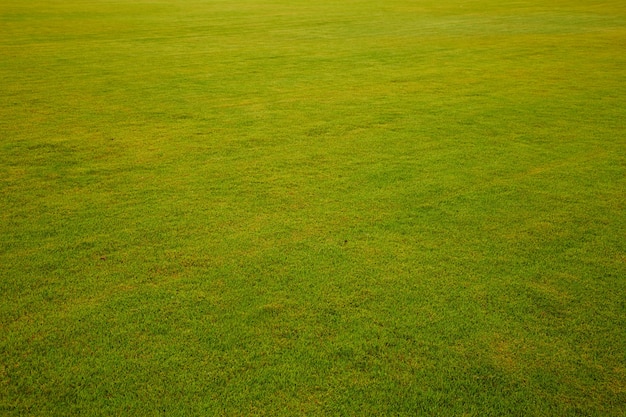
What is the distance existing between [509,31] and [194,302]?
1175 centimetres

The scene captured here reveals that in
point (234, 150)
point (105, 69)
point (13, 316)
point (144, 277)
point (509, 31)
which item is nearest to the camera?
point (13, 316)

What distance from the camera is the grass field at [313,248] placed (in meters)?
1.98

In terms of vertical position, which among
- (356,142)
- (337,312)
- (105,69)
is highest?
(105,69)

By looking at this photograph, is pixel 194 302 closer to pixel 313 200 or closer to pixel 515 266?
Result: pixel 313 200

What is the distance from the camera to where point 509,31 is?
1169cm

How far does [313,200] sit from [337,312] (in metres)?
1.23

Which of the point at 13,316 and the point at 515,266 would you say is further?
the point at 515,266

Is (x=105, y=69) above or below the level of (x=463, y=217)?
above

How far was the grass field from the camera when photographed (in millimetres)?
1982

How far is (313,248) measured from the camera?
2877 mm

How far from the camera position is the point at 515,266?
8.90 feet

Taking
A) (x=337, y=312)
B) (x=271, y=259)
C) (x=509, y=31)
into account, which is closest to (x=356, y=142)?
(x=271, y=259)

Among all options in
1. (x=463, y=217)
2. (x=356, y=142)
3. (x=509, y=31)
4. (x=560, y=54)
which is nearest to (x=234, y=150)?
(x=356, y=142)

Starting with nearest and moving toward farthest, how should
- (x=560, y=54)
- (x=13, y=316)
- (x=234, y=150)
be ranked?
(x=13, y=316)
(x=234, y=150)
(x=560, y=54)
